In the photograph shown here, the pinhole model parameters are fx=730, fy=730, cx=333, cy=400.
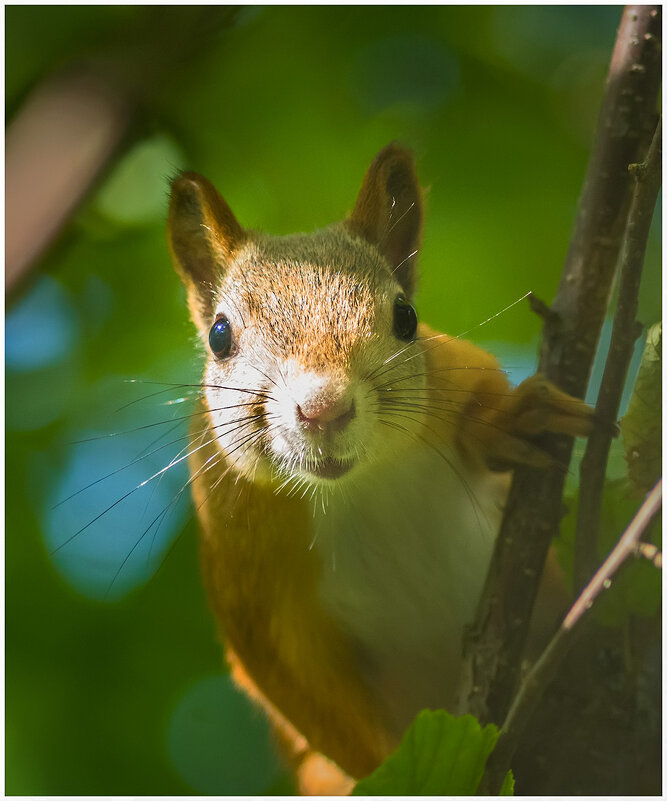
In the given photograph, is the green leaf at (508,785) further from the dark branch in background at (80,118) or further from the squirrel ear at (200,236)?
the dark branch in background at (80,118)

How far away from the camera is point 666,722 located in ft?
2.98

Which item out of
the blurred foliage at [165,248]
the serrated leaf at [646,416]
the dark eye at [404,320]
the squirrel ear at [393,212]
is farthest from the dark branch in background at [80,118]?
the serrated leaf at [646,416]

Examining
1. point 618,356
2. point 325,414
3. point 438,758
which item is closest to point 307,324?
point 325,414

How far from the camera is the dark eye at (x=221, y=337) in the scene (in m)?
0.86

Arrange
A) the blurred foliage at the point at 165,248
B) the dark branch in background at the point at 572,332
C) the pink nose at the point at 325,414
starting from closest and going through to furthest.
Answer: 1. the pink nose at the point at 325,414
2. the dark branch in background at the point at 572,332
3. the blurred foliage at the point at 165,248

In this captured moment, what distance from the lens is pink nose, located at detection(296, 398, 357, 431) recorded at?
2.33 feet

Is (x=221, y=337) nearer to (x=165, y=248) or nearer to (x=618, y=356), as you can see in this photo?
(x=165, y=248)

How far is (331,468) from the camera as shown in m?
0.80

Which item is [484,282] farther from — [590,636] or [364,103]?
[590,636]

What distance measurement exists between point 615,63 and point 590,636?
73cm

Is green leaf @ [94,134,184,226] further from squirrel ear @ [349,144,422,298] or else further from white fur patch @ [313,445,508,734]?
white fur patch @ [313,445,508,734]

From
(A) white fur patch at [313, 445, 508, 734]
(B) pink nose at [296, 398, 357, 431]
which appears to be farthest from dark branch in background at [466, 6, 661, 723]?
(B) pink nose at [296, 398, 357, 431]

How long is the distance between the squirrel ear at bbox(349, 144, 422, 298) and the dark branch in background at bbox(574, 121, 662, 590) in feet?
0.83

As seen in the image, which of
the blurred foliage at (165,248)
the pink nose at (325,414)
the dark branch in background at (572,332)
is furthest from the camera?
the blurred foliage at (165,248)
